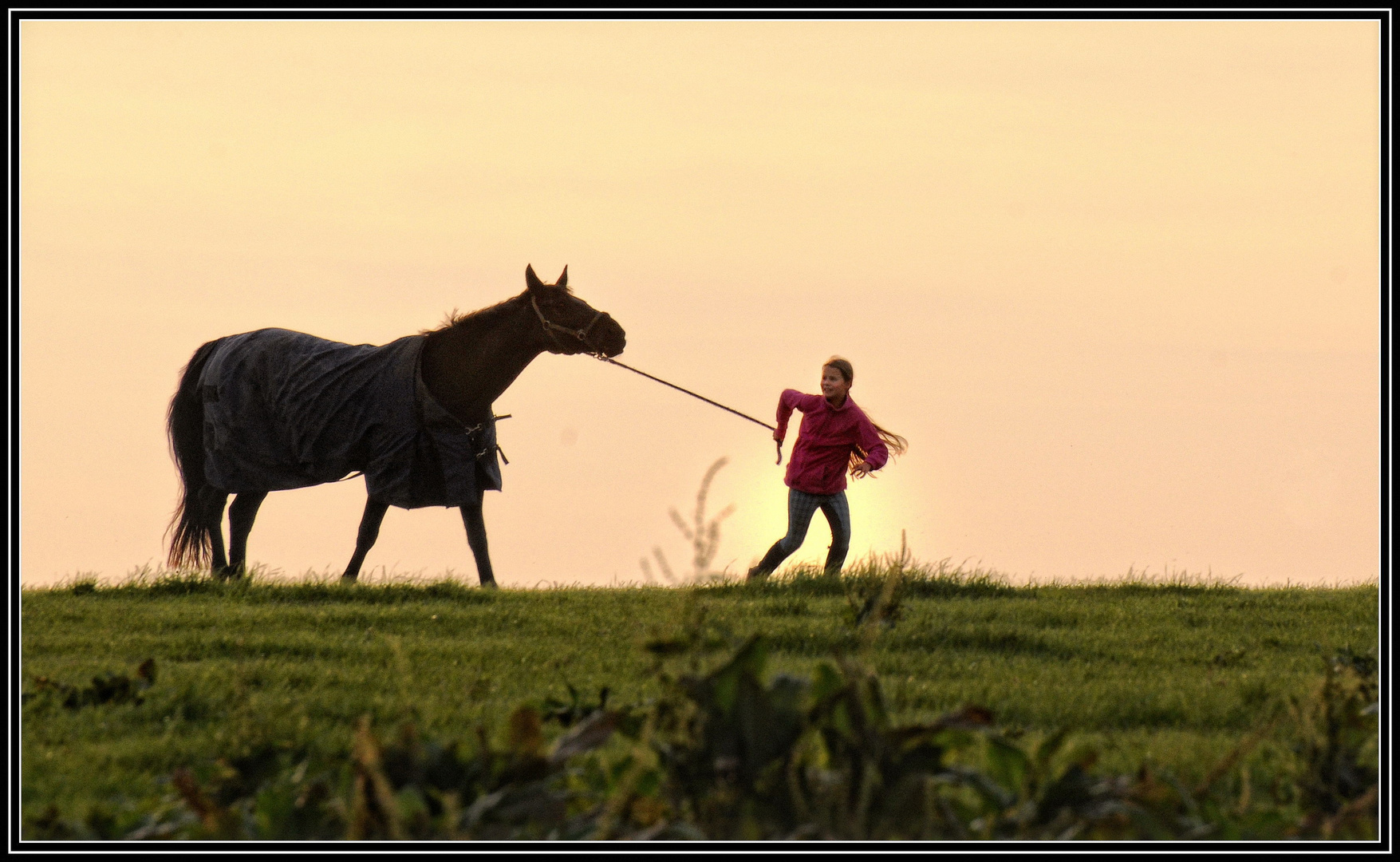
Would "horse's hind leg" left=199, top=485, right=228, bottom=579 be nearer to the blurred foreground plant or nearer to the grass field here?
the grass field

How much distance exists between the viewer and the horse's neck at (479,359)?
11.7 m

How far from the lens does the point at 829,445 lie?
39.7 feet

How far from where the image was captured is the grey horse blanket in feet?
38.0

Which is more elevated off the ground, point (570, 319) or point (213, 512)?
point (570, 319)

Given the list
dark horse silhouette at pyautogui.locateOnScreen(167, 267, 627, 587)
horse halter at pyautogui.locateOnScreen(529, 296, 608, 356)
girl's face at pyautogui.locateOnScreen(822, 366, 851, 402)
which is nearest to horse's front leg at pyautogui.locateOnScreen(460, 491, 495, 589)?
dark horse silhouette at pyautogui.locateOnScreen(167, 267, 627, 587)

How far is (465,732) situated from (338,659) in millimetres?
2104

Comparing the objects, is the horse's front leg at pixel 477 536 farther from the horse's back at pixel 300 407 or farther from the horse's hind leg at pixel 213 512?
the horse's hind leg at pixel 213 512

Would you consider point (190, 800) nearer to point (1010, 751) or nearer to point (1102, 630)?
point (1010, 751)

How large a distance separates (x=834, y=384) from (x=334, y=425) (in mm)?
4220

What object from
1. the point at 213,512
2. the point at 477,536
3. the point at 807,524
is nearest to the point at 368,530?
the point at 477,536

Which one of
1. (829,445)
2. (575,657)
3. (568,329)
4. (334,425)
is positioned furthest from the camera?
(829,445)

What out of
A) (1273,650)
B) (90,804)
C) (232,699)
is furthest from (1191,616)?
(90,804)

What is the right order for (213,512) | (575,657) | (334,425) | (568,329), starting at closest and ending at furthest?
(575,657), (568,329), (334,425), (213,512)

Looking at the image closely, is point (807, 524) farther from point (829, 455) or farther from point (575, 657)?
point (575, 657)
